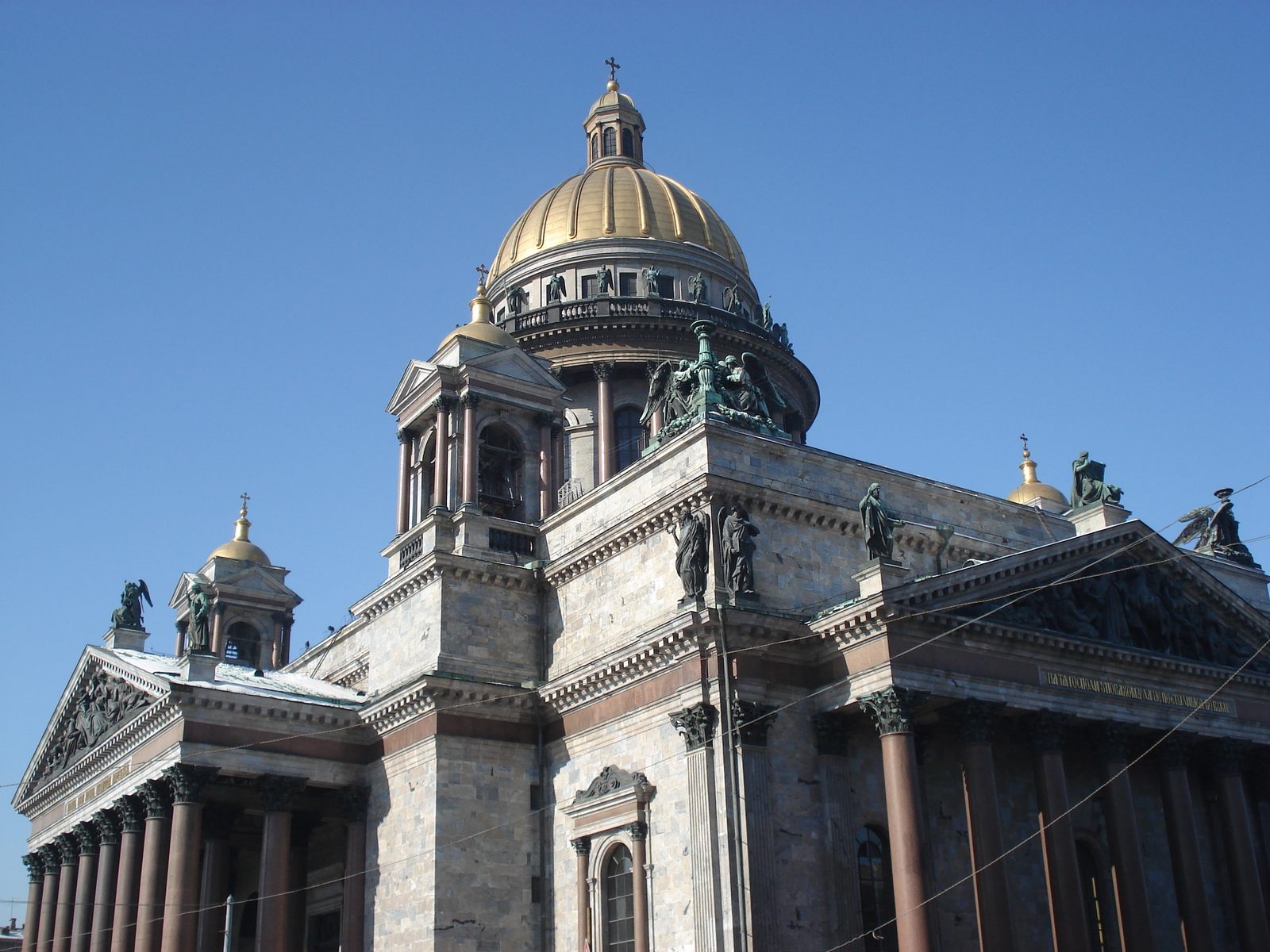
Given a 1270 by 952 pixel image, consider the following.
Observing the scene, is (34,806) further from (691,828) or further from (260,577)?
(691,828)

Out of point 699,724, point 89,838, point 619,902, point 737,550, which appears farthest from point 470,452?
point 89,838

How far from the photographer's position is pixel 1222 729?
1243 inches

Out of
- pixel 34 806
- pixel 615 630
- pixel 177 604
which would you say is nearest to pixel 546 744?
pixel 615 630

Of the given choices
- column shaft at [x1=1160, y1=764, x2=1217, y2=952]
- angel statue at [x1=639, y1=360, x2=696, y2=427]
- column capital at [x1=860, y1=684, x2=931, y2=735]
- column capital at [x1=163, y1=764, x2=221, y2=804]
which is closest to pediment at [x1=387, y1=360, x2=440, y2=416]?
angel statue at [x1=639, y1=360, x2=696, y2=427]

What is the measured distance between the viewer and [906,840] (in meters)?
24.9

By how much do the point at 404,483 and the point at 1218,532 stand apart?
2383 cm

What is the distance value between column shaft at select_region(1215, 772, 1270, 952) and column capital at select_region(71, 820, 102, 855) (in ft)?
96.4

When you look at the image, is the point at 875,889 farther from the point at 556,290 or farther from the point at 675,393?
the point at 556,290

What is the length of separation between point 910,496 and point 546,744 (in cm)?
1096

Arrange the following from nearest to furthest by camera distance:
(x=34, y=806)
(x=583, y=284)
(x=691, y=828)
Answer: (x=691, y=828)
(x=34, y=806)
(x=583, y=284)

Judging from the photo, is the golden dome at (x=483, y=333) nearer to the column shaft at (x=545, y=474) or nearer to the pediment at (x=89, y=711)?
the column shaft at (x=545, y=474)

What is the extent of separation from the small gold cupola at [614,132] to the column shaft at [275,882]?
32.2m

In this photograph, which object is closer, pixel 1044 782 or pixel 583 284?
pixel 1044 782

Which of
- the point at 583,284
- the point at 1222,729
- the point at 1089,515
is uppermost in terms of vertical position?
the point at 583,284
